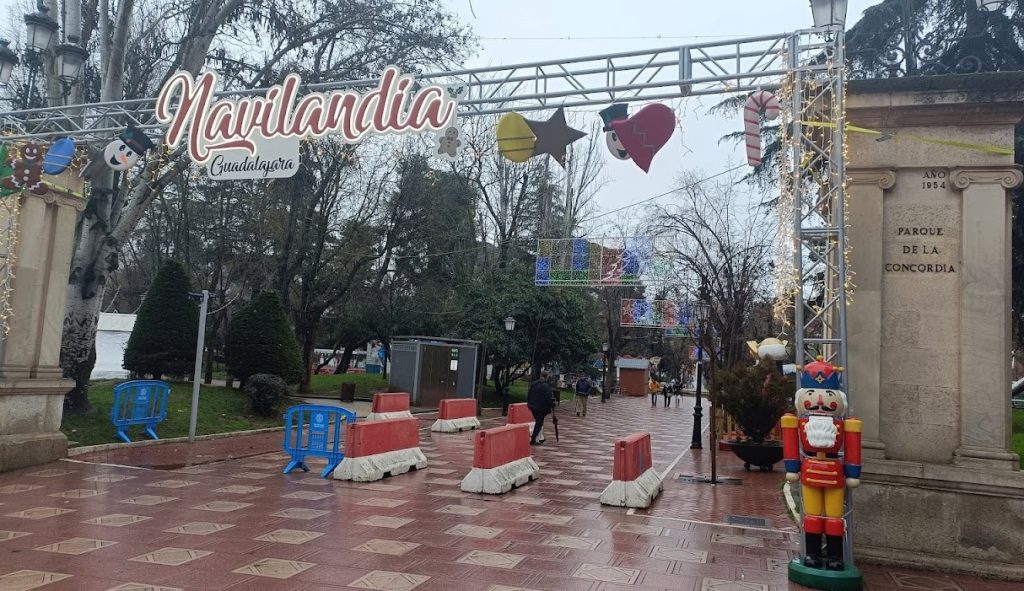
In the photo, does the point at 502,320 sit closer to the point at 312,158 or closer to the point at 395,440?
the point at 312,158

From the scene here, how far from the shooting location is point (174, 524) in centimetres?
746

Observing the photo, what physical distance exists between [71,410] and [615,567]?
39.1 ft

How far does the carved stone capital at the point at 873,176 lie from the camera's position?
7375 mm

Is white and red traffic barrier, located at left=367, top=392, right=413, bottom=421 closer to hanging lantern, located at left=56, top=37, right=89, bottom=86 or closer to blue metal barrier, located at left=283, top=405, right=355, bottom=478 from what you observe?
blue metal barrier, located at left=283, top=405, right=355, bottom=478

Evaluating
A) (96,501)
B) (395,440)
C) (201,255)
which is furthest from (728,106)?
(201,255)

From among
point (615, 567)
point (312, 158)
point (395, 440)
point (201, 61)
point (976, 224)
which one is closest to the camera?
point (615, 567)

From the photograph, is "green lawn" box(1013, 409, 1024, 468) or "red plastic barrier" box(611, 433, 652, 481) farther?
"green lawn" box(1013, 409, 1024, 468)

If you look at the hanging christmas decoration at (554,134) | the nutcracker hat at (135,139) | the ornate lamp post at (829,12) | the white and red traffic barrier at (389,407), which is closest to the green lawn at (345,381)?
the white and red traffic barrier at (389,407)

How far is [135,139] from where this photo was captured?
10852 millimetres

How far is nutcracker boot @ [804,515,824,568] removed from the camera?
6254mm

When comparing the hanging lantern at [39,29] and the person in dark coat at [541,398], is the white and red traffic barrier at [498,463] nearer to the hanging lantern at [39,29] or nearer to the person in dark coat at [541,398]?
the person in dark coat at [541,398]

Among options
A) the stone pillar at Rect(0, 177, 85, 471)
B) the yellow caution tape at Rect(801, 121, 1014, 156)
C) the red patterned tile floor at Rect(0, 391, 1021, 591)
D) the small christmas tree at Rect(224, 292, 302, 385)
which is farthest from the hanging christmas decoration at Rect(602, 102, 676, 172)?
the small christmas tree at Rect(224, 292, 302, 385)

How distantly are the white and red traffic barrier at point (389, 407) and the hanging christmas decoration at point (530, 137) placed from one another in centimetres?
814

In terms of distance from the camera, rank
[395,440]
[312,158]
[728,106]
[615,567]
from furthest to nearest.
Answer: [312,158], [728,106], [395,440], [615,567]
